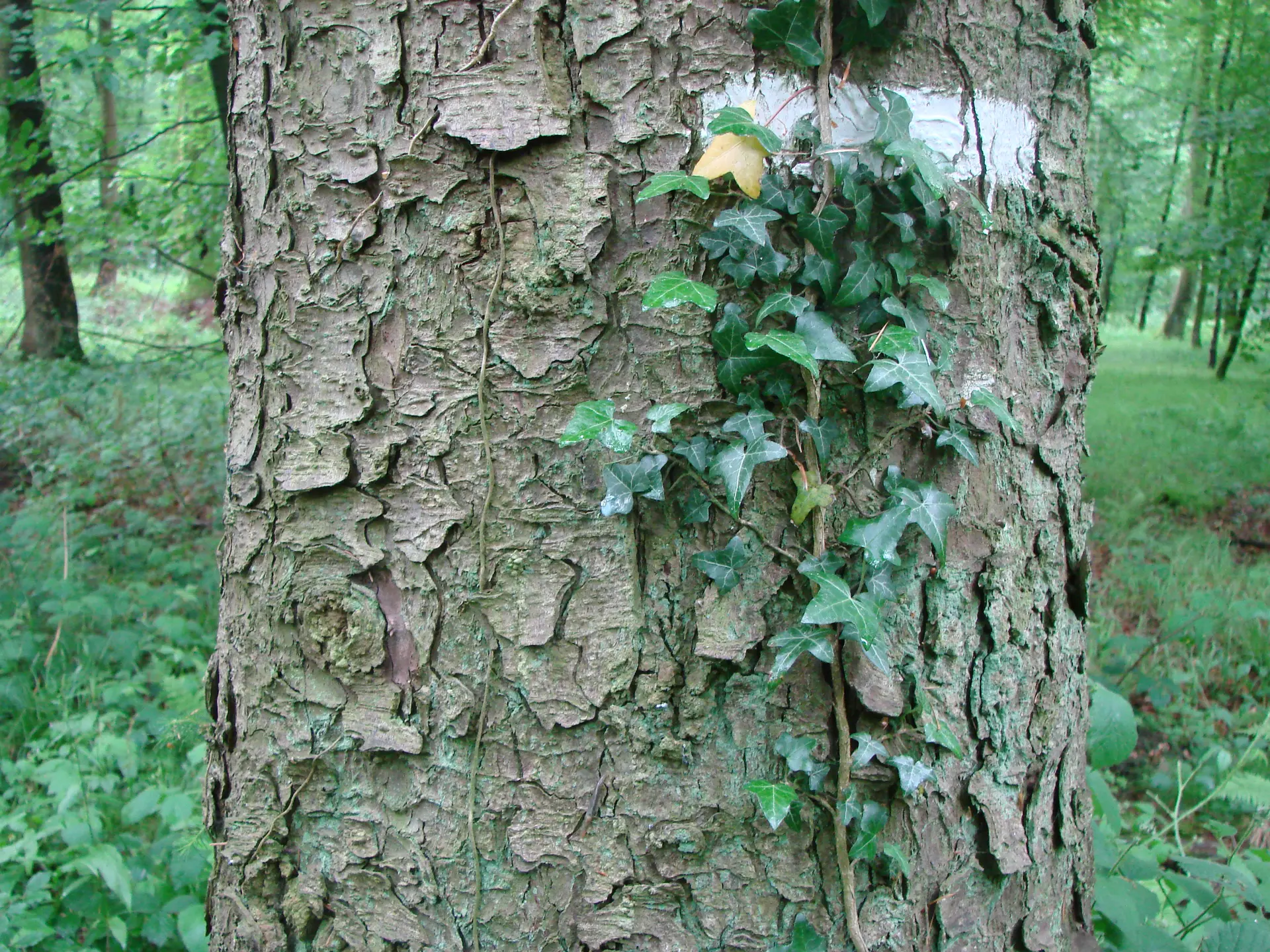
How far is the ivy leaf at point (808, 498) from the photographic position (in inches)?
41.9

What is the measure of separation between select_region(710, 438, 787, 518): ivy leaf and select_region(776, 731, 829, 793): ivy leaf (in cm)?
32

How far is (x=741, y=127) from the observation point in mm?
995

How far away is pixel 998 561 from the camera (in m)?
1.19

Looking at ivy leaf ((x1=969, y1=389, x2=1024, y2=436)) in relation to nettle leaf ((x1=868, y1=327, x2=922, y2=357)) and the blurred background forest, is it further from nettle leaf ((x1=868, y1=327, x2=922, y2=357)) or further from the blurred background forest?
the blurred background forest

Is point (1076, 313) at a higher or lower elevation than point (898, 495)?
higher

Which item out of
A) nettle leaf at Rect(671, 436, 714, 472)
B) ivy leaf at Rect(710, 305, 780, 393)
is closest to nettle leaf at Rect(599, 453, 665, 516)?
nettle leaf at Rect(671, 436, 714, 472)

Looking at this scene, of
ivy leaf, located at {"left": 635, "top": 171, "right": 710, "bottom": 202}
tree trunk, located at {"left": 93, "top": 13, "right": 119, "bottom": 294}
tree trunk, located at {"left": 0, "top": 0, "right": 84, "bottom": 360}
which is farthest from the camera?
tree trunk, located at {"left": 0, "top": 0, "right": 84, "bottom": 360}

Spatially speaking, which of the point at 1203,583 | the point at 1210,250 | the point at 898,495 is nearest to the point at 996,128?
the point at 898,495

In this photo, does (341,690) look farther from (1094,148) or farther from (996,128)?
(1094,148)

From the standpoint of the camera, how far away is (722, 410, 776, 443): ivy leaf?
105 centimetres

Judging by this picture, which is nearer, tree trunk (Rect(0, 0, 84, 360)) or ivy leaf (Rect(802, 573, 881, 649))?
ivy leaf (Rect(802, 573, 881, 649))

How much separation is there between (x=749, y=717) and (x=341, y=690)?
23.0 inches

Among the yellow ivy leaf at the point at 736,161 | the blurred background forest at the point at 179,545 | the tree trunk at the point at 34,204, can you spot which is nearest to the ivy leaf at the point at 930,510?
the yellow ivy leaf at the point at 736,161

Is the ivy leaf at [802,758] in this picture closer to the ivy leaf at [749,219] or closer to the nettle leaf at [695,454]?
the nettle leaf at [695,454]
